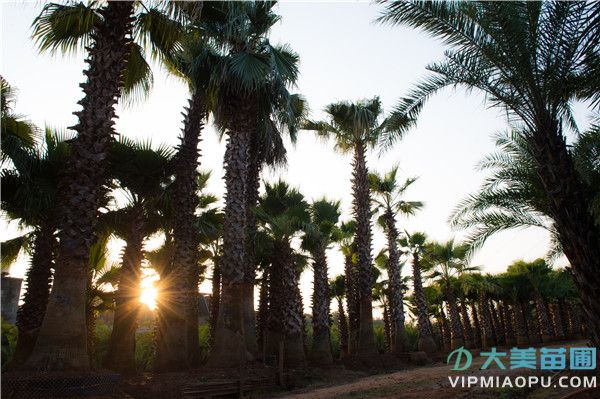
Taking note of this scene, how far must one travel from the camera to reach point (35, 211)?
1273 centimetres

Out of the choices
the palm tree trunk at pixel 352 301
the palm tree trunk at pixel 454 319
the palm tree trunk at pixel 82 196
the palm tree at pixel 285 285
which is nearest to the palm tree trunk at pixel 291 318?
the palm tree at pixel 285 285

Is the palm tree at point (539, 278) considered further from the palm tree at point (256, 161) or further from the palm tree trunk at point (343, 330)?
the palm tree at point (256, 161)

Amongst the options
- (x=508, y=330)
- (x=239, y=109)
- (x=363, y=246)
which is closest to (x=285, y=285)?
(x=363, y=246)

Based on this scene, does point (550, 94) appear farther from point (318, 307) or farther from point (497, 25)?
point (318, 307)

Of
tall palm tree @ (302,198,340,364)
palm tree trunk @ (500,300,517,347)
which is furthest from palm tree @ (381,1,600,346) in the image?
palm tree trunk @ (500,300,517,347)

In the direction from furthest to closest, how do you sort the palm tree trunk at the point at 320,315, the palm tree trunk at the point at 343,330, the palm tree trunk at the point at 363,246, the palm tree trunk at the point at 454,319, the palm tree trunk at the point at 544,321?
1. the palm tree trunk at the point at 544,321
2. the palm tree trunk at the point at 454,319
3. the palm tree trunk at the point at 343,330
4. the palm tree trunk at the point at 363,246
5. the palm tree trunk at the point at 320,315

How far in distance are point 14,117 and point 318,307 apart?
15157mm

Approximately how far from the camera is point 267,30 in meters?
15.9

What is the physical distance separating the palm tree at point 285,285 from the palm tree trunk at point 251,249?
542 millimetres

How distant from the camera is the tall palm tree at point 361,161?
21.6 meters

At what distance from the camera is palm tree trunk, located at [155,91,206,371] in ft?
45.5

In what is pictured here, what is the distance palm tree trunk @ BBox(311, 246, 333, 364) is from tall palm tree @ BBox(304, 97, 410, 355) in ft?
6.10

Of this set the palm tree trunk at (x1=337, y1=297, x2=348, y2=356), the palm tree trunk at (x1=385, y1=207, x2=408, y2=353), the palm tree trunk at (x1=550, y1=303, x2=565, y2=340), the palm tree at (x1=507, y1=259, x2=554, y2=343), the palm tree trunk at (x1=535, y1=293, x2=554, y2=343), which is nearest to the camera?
the palm tree trunk at (x1=385, y1=207, x2=408, y2=353)

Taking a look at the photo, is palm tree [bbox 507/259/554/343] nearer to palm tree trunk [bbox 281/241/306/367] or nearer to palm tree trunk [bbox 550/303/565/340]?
palm tree trunk [bbox 550/303/565/340]
